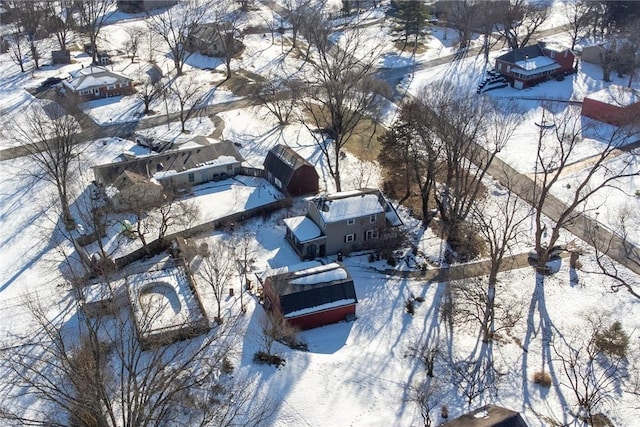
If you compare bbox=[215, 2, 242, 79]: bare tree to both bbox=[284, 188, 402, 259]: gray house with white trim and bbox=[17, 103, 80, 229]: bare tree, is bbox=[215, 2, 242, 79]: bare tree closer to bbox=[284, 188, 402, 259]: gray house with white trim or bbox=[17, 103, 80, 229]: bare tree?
bbox=[17, 103, 80, 229]: bare tree

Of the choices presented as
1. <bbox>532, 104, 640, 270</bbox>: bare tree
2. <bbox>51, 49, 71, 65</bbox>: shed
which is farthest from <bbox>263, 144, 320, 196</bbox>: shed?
<bbox>51, 49, 71, 65</bbox>: shed

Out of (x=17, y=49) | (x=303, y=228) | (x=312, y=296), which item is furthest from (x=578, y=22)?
(x=17, y=49)

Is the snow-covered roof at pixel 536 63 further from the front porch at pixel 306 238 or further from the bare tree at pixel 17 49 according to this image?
the bare tree at pixel 17 49

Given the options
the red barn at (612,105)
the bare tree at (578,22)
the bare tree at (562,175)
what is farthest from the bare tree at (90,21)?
the bare tree at (578,22)

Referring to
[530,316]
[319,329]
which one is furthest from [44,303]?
[530,316]

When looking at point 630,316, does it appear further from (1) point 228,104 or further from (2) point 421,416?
(1) point 228,104

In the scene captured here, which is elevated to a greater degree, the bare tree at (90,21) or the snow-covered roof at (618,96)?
the bare tree at (90,21)

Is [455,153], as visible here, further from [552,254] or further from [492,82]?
[492,82]
